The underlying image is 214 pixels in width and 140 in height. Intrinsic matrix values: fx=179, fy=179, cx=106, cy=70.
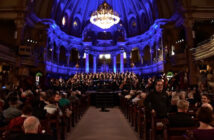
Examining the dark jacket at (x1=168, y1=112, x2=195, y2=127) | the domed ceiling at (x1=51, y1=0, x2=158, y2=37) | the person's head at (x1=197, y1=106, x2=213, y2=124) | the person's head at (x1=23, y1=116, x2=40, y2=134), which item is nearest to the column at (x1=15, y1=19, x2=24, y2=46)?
the domed ceiling at (x1=51, y1=0, x2=158, y2=37)

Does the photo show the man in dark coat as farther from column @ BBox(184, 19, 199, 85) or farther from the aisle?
column @ BBox(184, 19, 199, 85)

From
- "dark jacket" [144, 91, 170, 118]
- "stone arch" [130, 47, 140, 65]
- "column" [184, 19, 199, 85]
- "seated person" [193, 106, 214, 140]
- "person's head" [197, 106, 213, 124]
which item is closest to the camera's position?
"seated person" [193, 106, 214, 140]

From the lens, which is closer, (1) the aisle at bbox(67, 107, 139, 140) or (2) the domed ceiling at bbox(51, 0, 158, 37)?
(1) the aisle at bbox(67, 107, 139, 140)

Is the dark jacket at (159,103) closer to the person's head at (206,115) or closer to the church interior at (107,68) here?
the church interior at (107,68)

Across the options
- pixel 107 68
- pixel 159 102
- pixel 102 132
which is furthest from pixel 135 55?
pixel 159 102

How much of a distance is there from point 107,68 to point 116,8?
9887mm

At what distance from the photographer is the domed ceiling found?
24.6 m

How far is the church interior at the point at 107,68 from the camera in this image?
477 centimetres

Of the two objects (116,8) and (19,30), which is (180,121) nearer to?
(19,30)

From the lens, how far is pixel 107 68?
30.0 meters

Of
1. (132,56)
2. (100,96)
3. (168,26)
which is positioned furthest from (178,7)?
(132,56)

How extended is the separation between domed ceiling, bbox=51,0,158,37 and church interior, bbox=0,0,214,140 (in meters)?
0.15

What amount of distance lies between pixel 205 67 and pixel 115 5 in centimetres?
1770

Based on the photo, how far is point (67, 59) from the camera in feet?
91.0
